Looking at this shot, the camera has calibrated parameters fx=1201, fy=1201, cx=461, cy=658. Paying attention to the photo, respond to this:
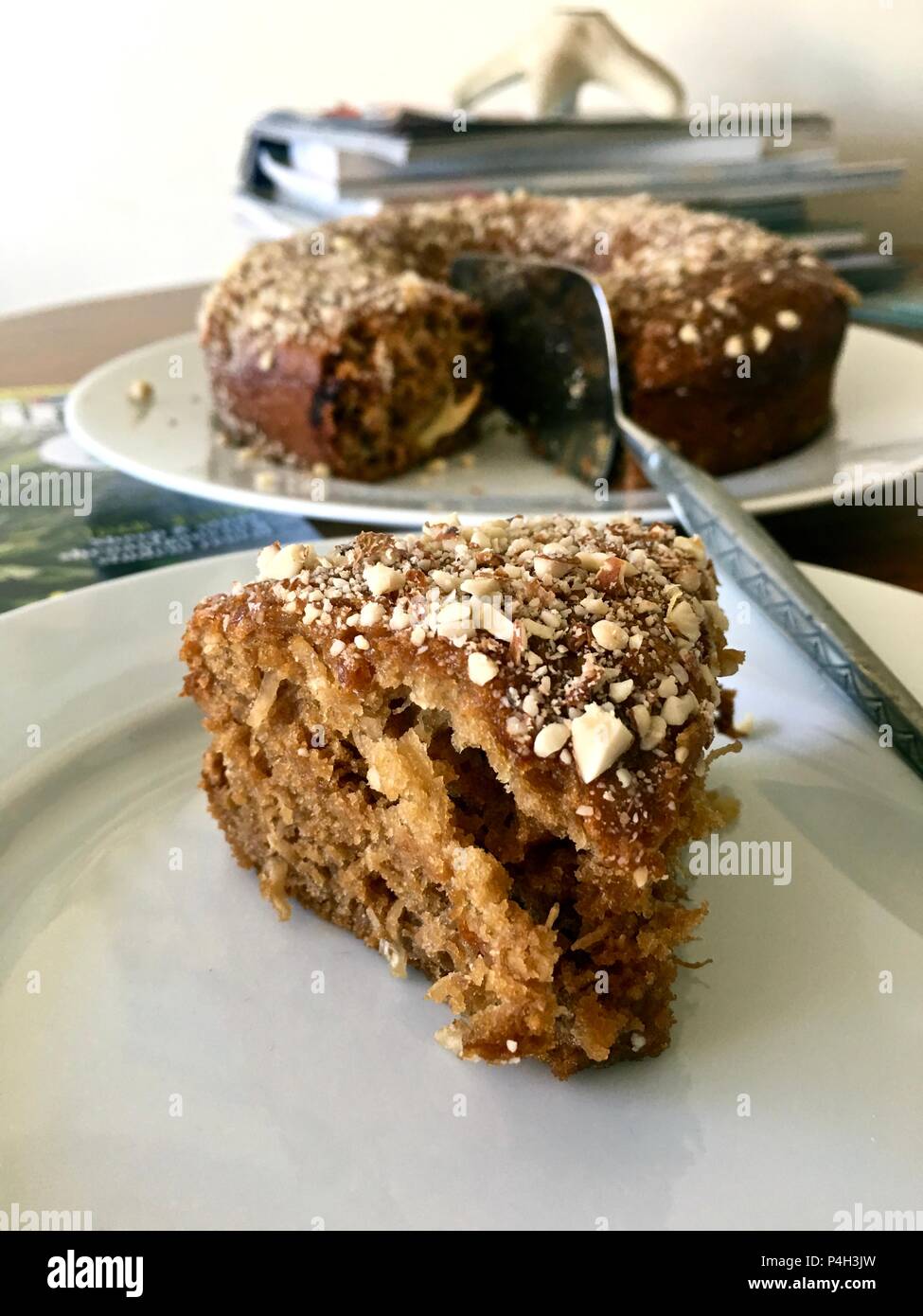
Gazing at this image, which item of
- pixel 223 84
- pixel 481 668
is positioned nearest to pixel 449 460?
pixel 481 668

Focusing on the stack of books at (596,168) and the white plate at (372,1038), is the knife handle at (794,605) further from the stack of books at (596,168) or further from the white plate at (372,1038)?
the stack of books at (596,168)

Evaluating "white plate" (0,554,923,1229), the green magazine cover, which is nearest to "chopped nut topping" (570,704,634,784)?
"white plate" (0,554,923,1229)

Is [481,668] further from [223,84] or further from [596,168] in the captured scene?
[223,84]

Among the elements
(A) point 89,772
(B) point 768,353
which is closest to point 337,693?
(A) point 89,772

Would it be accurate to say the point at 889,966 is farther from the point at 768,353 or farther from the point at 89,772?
the point at 768,353

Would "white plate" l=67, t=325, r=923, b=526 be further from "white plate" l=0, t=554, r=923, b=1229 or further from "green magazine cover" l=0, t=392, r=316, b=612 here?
"white plate" l=0, t=554, r=923, b=1229

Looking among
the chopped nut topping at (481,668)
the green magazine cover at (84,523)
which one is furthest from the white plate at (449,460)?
the chopped nut topping at (481,668)
